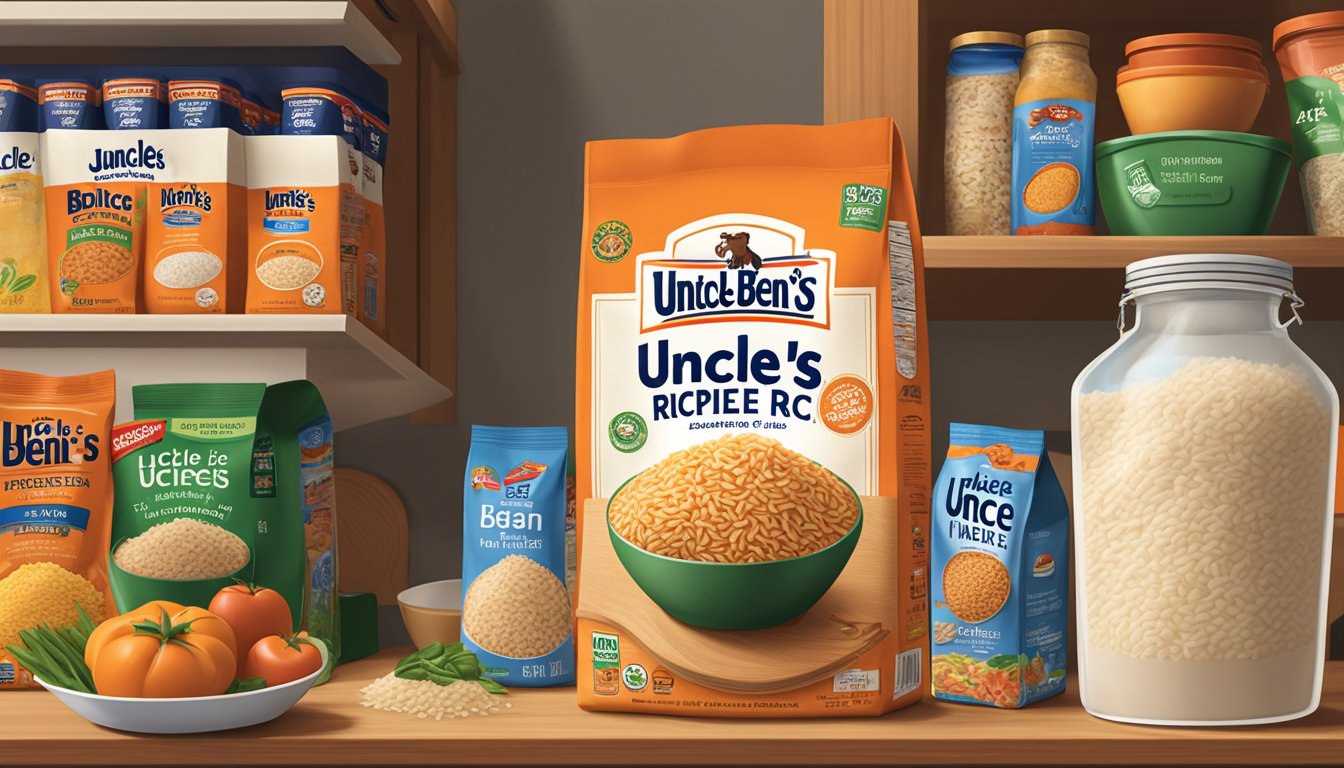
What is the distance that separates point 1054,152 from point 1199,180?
5.7 inches

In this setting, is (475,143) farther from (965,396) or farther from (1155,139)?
(1155,139)

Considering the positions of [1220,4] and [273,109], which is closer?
[273,109]

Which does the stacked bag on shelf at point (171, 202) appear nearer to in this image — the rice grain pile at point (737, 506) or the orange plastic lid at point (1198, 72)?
the rice grain pile at point (737, 506)

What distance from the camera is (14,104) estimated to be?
3.85 ft

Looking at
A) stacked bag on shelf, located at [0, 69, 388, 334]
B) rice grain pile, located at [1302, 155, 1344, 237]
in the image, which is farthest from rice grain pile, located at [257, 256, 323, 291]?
rice grain pile, located at [1302, 155, 1344, 237]

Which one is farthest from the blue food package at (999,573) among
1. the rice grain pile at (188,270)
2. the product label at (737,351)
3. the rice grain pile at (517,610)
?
the rice grain pile at (188,270)

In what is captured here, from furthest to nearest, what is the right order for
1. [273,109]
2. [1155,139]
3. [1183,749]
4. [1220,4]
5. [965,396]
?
[965,396]
[1220,4]
[273,109]
[1155,139]
[1183,749]

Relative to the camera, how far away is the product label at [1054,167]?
3.76 feet

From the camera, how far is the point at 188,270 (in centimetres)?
114

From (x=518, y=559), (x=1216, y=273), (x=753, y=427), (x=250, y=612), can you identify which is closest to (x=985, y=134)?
(x=1216, y=273)

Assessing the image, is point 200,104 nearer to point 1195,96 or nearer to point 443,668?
point 443,668

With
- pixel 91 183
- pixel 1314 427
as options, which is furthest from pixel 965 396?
pixel 91 183

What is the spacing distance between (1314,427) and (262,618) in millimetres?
923

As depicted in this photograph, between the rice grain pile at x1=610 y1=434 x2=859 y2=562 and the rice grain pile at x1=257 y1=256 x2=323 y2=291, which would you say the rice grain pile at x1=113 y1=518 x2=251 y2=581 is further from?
the rice grain pile at x1=610 y1=434 x2=859 y2=562
